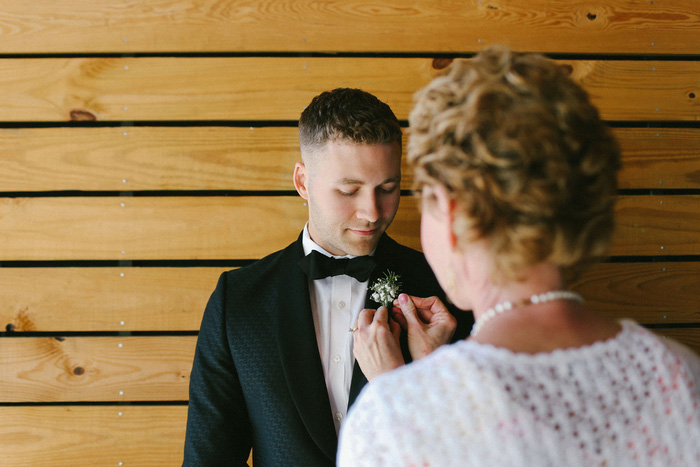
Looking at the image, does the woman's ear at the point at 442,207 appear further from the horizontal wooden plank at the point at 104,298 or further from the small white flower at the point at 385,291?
the horizontal wooden plank at the point at 104,298

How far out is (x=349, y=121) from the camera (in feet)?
4.97

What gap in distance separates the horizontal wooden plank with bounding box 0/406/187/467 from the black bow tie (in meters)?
0.93

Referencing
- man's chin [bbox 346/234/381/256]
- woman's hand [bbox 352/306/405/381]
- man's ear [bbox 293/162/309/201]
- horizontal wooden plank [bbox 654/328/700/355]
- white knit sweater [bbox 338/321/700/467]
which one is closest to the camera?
white knit sweater [bbox 338/321/700/467]

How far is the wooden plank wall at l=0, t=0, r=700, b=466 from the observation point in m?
1.99

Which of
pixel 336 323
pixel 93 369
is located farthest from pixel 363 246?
pixel 93 369

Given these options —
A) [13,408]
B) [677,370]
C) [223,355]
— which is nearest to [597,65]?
[677,370]

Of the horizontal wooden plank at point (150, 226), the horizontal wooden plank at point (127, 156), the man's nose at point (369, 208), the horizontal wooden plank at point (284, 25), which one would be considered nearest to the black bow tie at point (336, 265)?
the man's nose at point (369, 208)

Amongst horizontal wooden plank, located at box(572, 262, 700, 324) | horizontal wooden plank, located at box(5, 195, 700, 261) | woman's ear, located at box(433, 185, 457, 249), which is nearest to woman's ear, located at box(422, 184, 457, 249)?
woman's ear, located at box(433, 185, 457, 249)

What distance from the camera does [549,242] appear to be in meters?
0.76

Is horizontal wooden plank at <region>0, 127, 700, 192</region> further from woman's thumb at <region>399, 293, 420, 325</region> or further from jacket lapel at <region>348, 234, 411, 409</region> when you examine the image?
woman's thumb at <region>399, 293, 420, 325</region>

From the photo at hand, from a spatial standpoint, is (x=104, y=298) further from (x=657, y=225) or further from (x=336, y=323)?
(x=657, y=225)

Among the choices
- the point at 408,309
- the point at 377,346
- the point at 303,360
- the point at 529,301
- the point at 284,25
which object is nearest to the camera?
the point at 529,301

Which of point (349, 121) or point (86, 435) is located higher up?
point (349, 121)

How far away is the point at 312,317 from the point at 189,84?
1.09 m
